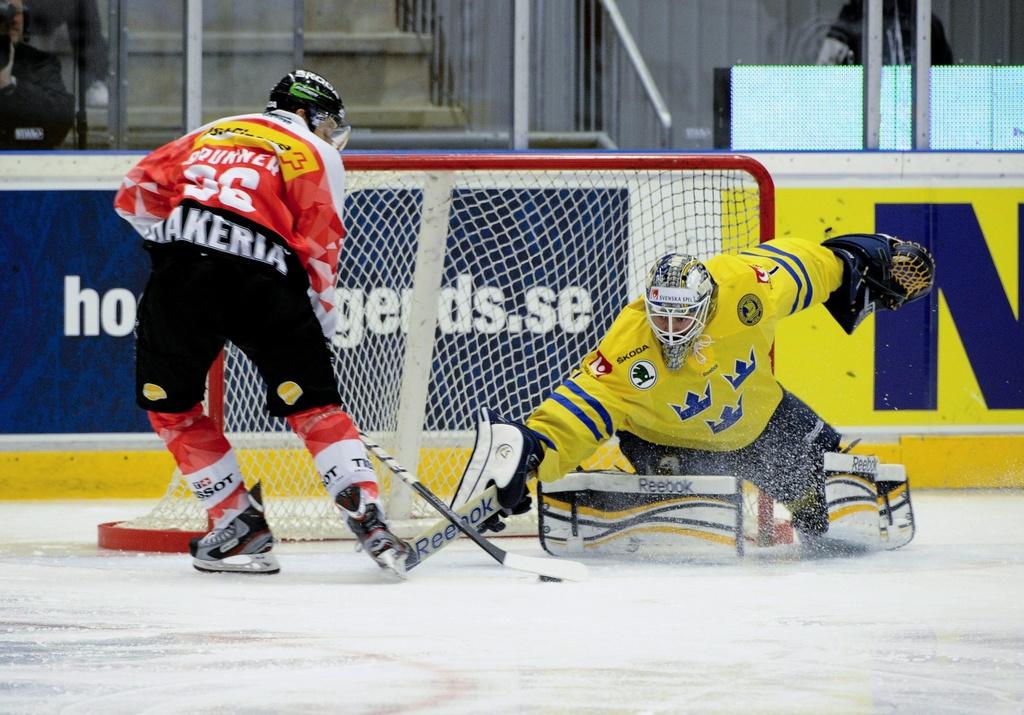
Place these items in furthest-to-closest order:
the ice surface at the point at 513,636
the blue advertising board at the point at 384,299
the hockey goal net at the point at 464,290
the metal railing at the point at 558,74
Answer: the metal railing at the point at 558,74, the blue advertising board at the point at 384,299, the hockey goal net at the point at 464,290, the ice surface at the point at 513,636

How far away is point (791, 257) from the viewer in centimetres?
382

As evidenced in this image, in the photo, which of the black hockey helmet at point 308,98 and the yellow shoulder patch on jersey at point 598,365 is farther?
the yellow shoulder patch on jersey at point 598,365

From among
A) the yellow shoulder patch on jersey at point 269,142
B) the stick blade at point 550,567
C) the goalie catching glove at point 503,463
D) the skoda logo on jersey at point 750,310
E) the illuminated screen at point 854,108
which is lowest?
the stick blade at point 550,567

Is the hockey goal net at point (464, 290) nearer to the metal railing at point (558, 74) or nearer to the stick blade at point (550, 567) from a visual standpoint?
the metal railing at point (558, 74)

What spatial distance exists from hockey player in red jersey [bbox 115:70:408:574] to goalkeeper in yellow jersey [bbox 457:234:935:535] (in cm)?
42

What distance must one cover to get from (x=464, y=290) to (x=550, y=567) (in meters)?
1.93

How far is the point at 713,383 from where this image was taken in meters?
3.68

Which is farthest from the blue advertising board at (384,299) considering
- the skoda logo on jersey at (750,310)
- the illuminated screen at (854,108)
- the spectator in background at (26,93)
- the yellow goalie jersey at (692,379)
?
the skoda logo on jersey at (750,310)

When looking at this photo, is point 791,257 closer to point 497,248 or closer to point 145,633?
point 497,248

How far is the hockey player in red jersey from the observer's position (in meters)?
3.30

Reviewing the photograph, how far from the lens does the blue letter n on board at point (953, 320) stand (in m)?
5.44

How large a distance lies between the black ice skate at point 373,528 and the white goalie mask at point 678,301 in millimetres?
814

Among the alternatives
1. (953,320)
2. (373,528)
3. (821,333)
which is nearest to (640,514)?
(373,528)

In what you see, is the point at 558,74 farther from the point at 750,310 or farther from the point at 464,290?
the point at 750,310
